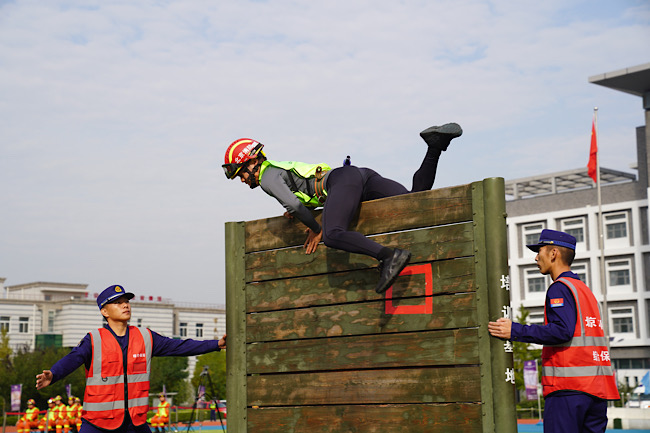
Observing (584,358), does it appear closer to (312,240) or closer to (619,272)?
(312,240)

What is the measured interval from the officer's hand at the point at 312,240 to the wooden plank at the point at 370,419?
127 centimetres

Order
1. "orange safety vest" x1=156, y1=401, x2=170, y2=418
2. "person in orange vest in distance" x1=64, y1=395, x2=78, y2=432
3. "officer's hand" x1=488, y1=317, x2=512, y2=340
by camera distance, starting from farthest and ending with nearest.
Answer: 1. "person in orange vest in distance" x1=64, y1=395, x2=78, y2=432
2. "orange safety vest" x1=156, y1=401, x2=170, y2=418
3. "officer's hand" x1=488, y1=317, x2=512, y2=340

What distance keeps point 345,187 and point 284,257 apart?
964 mm

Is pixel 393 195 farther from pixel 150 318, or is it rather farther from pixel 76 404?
pixel 150 318

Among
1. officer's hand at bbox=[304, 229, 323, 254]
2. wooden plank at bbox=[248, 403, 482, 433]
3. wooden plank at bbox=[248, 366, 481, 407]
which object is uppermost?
officer's hand at bbox=[304, 229, 323, 254]

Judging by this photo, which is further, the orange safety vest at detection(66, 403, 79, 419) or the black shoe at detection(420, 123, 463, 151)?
the orange safety vest at detection(66, 403, 79, 419)

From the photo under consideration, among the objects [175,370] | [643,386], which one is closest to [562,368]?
[643,386]

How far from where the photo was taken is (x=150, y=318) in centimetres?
9900

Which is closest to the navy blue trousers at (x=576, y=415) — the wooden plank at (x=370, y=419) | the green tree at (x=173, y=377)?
the wooden plank at (x=370, y=419)

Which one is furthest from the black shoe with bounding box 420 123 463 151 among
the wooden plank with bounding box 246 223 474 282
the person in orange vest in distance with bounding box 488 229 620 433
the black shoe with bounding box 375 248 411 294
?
the person in orange vest in distance with bounding box 488 229 620 433

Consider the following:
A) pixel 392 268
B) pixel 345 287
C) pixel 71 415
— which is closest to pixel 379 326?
pixel 345 287

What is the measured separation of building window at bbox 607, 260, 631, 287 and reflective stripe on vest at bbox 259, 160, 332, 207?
57.2m

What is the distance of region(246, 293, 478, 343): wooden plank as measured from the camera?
554 centimetres

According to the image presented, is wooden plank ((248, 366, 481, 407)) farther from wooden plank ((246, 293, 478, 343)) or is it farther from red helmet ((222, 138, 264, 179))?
red helmet ((222, 138, 264, 179))
